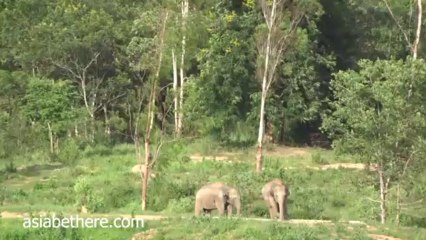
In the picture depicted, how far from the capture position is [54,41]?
33.8 meters

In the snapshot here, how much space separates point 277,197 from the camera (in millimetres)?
16812

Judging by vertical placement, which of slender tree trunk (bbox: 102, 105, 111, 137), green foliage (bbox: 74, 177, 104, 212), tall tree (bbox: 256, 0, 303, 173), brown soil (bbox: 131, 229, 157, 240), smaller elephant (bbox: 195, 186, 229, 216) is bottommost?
brown soil (bbox: 131, 229, 157, 240)

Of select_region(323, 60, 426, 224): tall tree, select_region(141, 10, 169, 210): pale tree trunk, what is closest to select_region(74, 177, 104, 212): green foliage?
select_region(141, 10, 169, 210): pale tree trunk

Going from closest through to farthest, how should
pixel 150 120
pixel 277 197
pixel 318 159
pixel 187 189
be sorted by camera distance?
pixel 277 197, pixel 150 120, pixel 187 189, pixel 318 159

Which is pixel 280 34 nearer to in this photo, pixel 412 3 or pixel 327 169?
pixel 327 169

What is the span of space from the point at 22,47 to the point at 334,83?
20.2m

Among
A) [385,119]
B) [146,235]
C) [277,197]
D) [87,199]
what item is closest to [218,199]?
A: [277,197]

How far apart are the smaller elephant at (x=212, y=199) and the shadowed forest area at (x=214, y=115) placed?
51 cm

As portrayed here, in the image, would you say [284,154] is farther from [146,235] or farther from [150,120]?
[146,235]

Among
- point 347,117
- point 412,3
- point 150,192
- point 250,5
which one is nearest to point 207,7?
point 250,5

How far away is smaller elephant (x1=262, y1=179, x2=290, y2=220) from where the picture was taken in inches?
658

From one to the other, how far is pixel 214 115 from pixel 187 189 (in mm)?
10601

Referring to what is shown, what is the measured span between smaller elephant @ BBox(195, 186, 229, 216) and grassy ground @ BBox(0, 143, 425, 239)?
0.94 m

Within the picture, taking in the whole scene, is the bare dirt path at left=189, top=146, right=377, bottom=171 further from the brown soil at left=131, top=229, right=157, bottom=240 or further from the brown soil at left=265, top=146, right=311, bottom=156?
the brown soil at left=131, top=229, right=157, bottom=240
